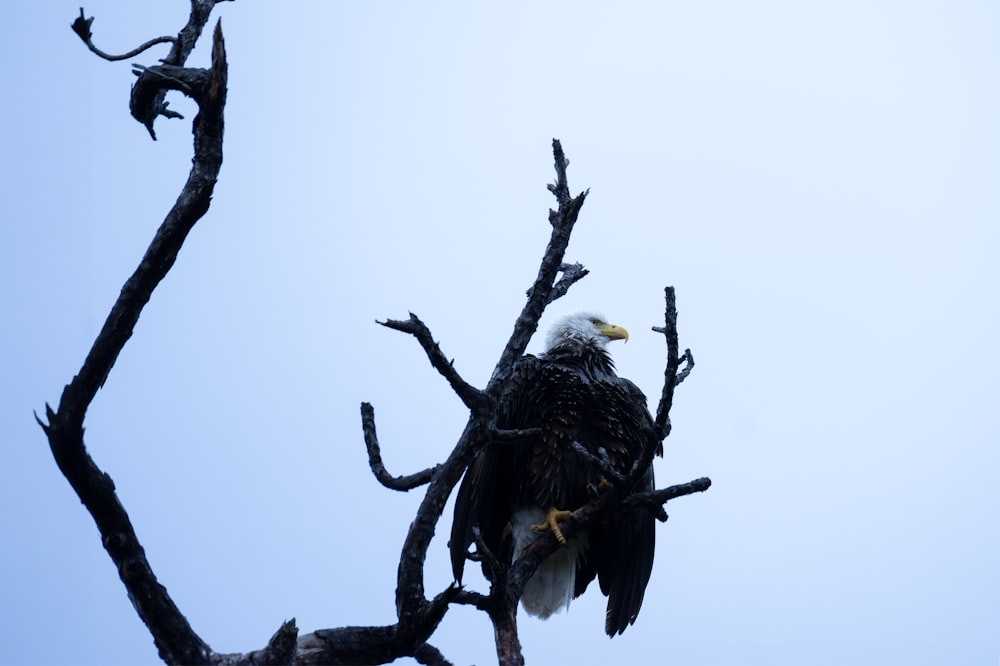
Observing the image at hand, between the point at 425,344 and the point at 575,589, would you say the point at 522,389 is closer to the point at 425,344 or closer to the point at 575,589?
the point at 575,589

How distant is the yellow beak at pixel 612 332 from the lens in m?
7.18

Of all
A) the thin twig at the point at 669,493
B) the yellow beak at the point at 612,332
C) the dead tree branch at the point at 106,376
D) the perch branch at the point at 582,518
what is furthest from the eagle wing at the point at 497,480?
the dead tree branch at the point at 106,376

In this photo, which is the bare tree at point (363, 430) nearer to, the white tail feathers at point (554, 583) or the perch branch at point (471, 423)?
the perch branch at point (471, 423)

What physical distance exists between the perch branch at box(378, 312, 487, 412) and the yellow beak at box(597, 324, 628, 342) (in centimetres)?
313

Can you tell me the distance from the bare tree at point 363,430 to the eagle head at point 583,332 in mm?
2043

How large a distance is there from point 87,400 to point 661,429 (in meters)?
2.19

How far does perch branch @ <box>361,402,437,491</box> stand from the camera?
4.45 meters

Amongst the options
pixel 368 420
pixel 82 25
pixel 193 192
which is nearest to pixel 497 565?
pixel 368 420

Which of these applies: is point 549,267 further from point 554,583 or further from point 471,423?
point 554,583

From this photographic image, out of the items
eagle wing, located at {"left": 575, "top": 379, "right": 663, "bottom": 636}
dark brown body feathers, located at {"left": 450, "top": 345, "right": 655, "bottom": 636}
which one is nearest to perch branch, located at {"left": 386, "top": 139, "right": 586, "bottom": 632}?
dark brown body feathers, located at {"left": 450, "top": 345, "right": 655, "bottom": 636}

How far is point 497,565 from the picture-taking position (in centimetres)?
445

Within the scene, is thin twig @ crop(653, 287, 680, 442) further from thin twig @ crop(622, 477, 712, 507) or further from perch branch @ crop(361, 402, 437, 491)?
perch branch @ crop(361, 402, 437, 491)

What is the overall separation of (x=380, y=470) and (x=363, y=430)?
0.22m

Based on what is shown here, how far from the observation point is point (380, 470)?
4457 mm
